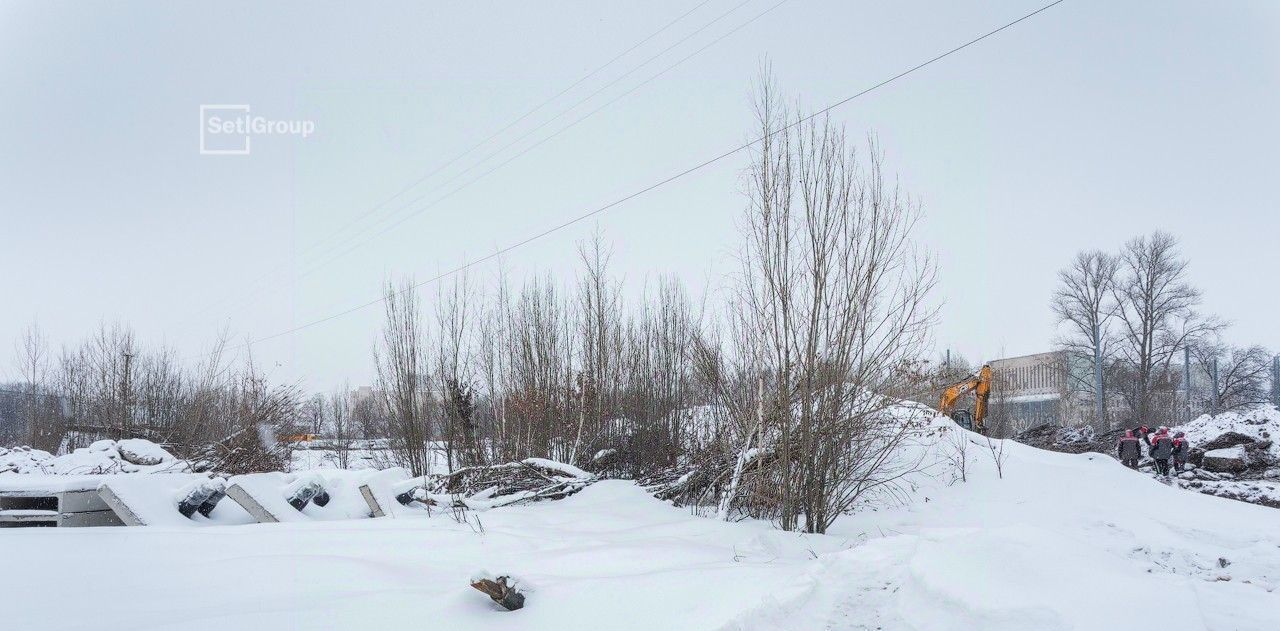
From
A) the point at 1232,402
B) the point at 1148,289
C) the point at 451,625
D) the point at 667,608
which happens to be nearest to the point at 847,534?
the point at 667,608

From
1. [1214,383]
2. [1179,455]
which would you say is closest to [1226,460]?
[1179,455]

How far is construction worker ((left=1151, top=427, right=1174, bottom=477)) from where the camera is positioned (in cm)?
1415

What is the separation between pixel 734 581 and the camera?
157 inches

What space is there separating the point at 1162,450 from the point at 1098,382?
69.1 ft

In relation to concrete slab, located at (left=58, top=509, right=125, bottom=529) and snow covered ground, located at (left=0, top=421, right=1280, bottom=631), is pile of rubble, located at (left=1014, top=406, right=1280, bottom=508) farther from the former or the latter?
concrete slab, located at (left=58, top=509, right=125, bottom=529)

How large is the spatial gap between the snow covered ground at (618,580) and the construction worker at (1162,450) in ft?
36.0

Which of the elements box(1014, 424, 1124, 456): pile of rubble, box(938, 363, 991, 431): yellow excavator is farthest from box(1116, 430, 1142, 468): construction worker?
box(1014, 424, 1124, 456): pile of rubble

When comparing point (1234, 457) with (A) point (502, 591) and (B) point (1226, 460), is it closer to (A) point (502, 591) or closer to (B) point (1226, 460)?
(B) point (1226, 460)

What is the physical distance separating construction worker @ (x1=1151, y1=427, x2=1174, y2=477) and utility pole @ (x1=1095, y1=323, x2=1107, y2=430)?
63.6 ft

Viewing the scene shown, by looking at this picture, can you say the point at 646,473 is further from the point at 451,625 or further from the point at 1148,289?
the point at 1148,289

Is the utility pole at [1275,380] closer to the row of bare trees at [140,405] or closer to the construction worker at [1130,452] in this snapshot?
the construction worker at [1130,452]

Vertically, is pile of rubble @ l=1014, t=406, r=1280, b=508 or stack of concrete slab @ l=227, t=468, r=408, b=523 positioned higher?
stack of concrete slab @ l=227, t=468, r=408, b=523

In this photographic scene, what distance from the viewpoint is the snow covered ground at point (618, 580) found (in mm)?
3014

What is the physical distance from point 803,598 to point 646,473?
7.68 meters
